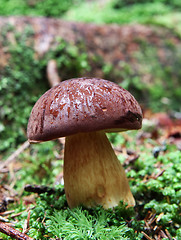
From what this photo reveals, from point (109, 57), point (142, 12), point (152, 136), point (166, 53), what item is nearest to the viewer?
point (152, 136)

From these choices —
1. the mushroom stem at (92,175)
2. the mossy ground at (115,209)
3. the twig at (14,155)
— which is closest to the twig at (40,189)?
the mossy ground at (115,209)

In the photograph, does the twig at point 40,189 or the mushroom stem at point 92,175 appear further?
the twig at point 40,189

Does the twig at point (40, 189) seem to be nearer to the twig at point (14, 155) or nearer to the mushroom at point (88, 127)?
the mushroom at point (88, 127)

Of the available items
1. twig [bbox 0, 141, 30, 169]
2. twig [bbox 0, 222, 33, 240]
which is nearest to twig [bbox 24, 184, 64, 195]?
twig [bbox 0, 222, 33, 240]

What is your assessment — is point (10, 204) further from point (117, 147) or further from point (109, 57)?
point (109, 57)

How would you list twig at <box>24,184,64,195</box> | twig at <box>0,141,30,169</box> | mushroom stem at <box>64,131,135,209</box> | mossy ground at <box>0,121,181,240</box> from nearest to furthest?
mossy ground at <box>0,121,181,240</box>
mushroom stem at <box>64,131,135,209</box>
twig at <box>24,184,64,195</box>
twig at <box>0,141,30,169</box>

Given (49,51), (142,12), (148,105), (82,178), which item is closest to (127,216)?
(82,178)

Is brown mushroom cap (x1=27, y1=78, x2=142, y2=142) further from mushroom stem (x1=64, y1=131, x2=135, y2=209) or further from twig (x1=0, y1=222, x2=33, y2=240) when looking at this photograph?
twig (x1=0, y1=222, x2=33, y2=240)

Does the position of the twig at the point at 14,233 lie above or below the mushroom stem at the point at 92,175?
below
